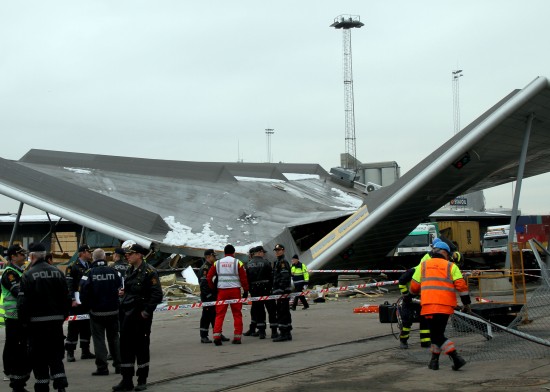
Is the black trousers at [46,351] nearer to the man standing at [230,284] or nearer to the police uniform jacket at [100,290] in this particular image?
the police uniform jacket at [100,290]

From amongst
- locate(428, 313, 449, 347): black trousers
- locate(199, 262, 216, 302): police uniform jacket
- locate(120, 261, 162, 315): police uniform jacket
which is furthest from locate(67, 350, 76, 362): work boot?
locate(428, 313, 449, 347): black trousers

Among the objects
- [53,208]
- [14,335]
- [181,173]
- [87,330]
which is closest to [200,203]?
[181,173]

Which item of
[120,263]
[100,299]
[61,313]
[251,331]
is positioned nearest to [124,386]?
Result: [61,313]

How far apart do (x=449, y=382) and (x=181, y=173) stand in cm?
2566

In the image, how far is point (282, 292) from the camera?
13.8 meters

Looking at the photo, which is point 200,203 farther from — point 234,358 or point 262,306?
point 234,358

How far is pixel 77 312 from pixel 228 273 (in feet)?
9.01

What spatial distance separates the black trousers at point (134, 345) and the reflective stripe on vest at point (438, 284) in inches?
141

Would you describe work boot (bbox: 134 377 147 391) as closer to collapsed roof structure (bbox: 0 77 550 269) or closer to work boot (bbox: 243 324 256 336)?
work boot (bbox: 243 324 256 336)

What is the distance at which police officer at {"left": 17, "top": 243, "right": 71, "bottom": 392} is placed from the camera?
27.0 feet

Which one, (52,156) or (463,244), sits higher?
(52,156)

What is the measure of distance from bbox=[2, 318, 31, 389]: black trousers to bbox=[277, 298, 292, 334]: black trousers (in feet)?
17.5

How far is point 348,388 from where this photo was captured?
8.59 metres

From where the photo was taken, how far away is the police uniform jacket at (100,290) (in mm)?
10203
